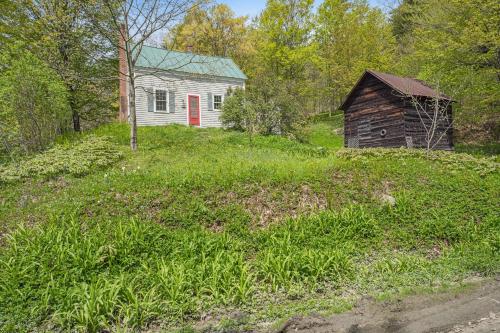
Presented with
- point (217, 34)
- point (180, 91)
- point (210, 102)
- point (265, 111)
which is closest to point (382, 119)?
point (265, 111)

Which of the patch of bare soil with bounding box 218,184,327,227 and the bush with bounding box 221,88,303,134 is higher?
the bush with bounding box 221,88,303,134

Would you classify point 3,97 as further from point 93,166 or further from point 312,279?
point 312,279

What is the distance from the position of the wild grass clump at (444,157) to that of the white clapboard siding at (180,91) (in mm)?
11917

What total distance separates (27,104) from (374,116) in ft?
57.7

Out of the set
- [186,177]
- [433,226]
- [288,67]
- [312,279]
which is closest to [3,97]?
[186,177]

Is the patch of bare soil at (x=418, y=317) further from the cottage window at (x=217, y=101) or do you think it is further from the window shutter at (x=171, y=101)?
the cottage window at (x=217, y=101)

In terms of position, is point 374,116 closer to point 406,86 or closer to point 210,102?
point 406,86

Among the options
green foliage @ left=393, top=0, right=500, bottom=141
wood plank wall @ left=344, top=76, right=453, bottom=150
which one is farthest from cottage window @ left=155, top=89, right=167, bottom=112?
green foliage @ left=393, top=0, right=500, bottom=141

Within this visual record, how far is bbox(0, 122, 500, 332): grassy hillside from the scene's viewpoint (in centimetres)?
448

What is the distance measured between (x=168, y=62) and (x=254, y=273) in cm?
2024

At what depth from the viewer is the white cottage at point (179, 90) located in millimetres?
20812

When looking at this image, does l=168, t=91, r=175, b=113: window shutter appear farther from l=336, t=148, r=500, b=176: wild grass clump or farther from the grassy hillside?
l=336, t=148, r=500, b=176: wild grass clump

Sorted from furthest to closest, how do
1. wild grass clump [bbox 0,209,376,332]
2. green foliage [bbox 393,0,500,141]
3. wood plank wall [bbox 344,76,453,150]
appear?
wood plank wall [bbox 344,76,453,150], green foliage [bbox 393,0,500,141], wild grass clump [bbox 0,209,376,332]

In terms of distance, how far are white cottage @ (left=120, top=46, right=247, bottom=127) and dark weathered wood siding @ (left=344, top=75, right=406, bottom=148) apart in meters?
8.85
